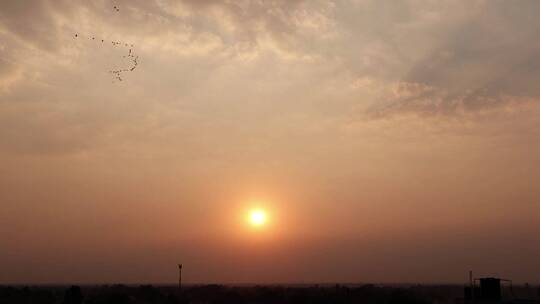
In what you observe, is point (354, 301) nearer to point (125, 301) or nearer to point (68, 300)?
point (125, 301)

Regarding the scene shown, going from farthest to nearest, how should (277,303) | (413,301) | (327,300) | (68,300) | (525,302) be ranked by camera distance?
(327,300)
(277,303)
(413,301)
(525,302)
(68,300)

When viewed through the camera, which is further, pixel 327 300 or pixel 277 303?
pixel 327 300

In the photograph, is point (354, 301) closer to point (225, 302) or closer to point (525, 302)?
point (225, 302)

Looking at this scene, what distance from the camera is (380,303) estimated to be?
238 feet

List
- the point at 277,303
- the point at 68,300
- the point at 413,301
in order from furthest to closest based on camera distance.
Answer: the point at 277,303 < the point at 413,301 < the point at 68,300

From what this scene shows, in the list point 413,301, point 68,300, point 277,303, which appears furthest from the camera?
point 277,303

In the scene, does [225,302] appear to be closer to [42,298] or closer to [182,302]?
[182,302]

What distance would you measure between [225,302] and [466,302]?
3893 centimetres

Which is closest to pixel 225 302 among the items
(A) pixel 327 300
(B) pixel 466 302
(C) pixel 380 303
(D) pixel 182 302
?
(D) pixel 182 302

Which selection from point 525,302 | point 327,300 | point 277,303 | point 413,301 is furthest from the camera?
point 327,300

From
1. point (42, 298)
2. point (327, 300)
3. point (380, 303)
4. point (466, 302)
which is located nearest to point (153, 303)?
point (42, 298)

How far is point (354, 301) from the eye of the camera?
79.7 m

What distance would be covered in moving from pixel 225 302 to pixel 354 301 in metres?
15.5

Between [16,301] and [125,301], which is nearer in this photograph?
[125,301]
